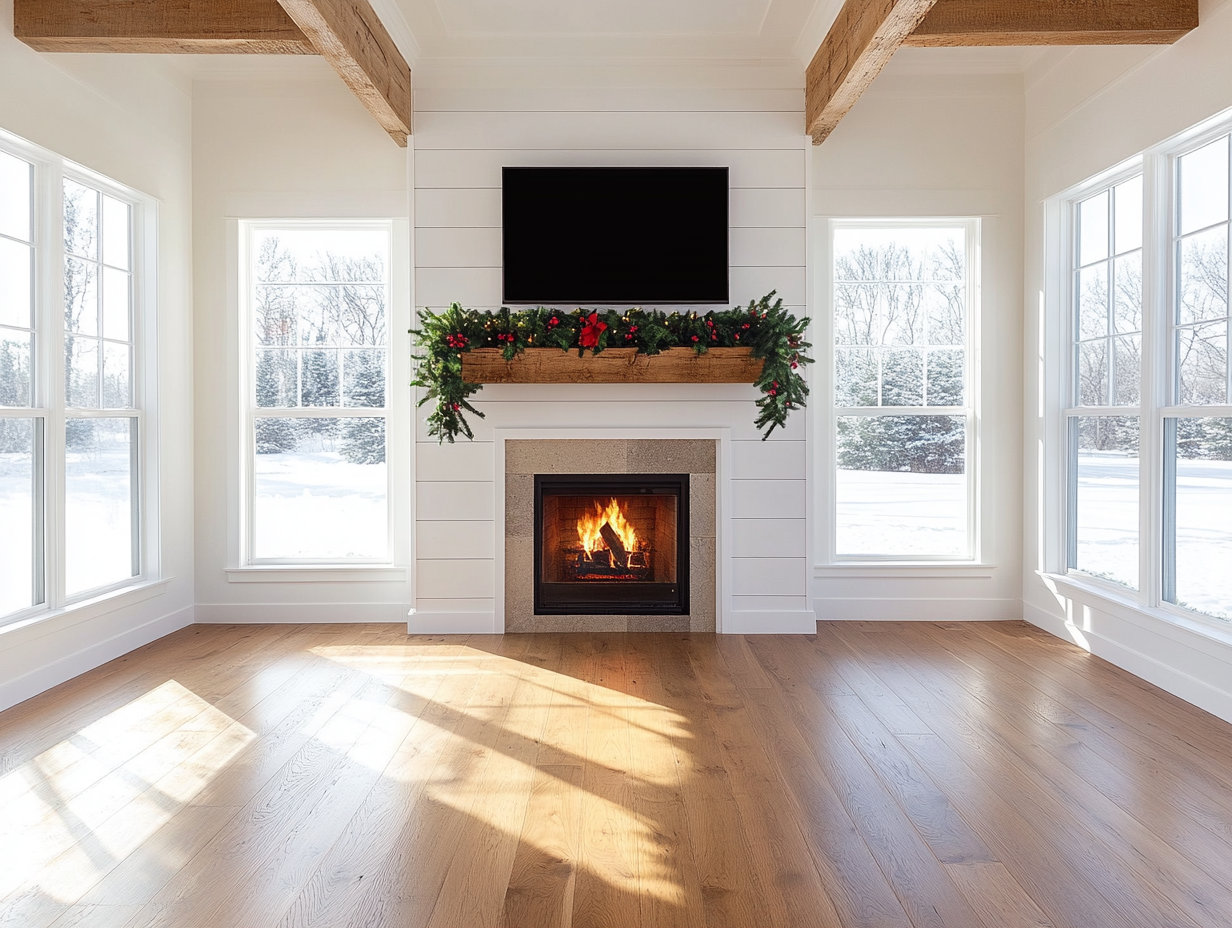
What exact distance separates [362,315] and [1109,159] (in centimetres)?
396

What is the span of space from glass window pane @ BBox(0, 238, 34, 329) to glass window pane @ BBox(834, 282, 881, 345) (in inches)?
158

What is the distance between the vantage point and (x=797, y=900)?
1.87 m

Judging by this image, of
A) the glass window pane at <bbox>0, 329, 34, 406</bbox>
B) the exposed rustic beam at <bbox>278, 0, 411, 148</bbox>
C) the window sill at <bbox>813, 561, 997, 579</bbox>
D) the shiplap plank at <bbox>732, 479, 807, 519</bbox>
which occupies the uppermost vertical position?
the exposed rustic beam at <bbox>278, 0, 411, 148</bbox>

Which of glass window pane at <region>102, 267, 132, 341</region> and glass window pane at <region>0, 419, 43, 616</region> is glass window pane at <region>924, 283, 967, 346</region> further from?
glass window pane at <region>0, 419, 43, 616</region>

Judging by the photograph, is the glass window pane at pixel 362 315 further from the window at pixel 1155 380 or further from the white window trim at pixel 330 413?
the window at pixel 1155 380

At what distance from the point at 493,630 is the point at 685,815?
90.4 inches

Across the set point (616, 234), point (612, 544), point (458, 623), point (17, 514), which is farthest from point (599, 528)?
point (17, 514)

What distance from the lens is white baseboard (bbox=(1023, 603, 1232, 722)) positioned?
3133 mm

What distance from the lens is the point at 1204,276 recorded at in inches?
134

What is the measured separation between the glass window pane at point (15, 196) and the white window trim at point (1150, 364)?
4.88 metres

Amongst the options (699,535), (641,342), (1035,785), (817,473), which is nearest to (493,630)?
(699,535)

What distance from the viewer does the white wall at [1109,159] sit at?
323 centimetres

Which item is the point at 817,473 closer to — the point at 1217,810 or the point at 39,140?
the point at 1217,810

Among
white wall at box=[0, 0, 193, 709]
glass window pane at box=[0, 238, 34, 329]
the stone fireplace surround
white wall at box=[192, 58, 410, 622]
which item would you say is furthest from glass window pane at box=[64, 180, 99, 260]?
the stone fireplace surround
